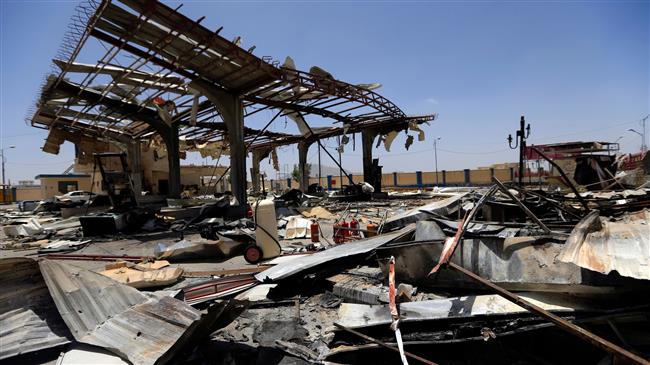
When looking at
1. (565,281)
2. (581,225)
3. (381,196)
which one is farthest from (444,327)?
(381,196)

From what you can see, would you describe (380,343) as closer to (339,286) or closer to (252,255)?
(339,286)

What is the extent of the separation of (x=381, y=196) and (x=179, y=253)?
597 inches

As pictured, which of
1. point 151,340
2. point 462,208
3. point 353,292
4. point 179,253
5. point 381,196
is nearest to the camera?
point 151,340

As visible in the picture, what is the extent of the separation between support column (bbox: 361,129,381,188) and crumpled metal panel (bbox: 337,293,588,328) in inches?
768

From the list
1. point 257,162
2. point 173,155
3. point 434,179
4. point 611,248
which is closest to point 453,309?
point 611,248

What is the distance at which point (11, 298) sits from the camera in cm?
310

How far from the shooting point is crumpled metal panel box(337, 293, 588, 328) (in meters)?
2.94

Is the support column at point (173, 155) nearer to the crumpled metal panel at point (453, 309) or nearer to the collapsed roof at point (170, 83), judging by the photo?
the collapsed roof at point (170, 83)

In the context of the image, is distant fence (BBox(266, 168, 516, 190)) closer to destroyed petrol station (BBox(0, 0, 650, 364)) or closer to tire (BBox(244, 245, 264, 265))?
destroyed petrol station (BBox(0, 0, 650, 364))

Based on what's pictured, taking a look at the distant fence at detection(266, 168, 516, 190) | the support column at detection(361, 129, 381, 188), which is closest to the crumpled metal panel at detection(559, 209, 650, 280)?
the support column at detection(361, 129, 381, 188)

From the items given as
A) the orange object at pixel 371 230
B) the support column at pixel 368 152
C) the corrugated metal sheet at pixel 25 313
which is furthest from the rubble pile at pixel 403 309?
the support column at pixel 368 152

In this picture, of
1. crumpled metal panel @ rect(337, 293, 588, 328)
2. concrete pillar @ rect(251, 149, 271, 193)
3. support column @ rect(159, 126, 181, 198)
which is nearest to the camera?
crumpled metal panel @ rect(337, 293, 588, 328)

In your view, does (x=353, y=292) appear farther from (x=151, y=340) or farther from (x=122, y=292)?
(x=122, y=292)

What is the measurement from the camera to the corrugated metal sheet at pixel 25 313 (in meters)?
2.78
